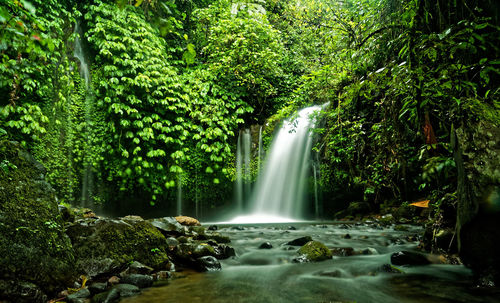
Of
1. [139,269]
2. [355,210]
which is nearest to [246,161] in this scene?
[355,210]

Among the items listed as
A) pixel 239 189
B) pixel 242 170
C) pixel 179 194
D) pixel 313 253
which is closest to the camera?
pixel 313 253

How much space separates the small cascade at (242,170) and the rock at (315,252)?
17.5 feet

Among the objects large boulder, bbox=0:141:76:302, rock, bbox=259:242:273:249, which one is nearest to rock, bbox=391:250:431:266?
rock, bbox=259:242:273:249

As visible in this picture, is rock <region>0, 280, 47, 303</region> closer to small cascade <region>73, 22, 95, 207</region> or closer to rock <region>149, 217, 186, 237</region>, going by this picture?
rock <region>149, 217, 186, 237</region>

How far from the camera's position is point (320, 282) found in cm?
298

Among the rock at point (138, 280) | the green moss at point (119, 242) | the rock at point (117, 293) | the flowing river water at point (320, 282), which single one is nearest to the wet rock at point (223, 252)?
the flowing river water at point (320, 282)

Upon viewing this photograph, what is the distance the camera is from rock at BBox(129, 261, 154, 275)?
2.91 meters

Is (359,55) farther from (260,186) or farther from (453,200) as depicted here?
(260,186)

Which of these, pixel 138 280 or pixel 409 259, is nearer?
pixel 138 280

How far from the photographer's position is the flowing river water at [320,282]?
249 centimetres

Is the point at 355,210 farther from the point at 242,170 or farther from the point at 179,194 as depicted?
the point at 179,194

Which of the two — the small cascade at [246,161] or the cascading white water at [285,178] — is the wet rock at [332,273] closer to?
the cascading white water at [285,178]

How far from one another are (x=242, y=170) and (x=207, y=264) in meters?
5.94

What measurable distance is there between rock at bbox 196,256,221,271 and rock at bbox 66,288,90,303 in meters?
1.27
